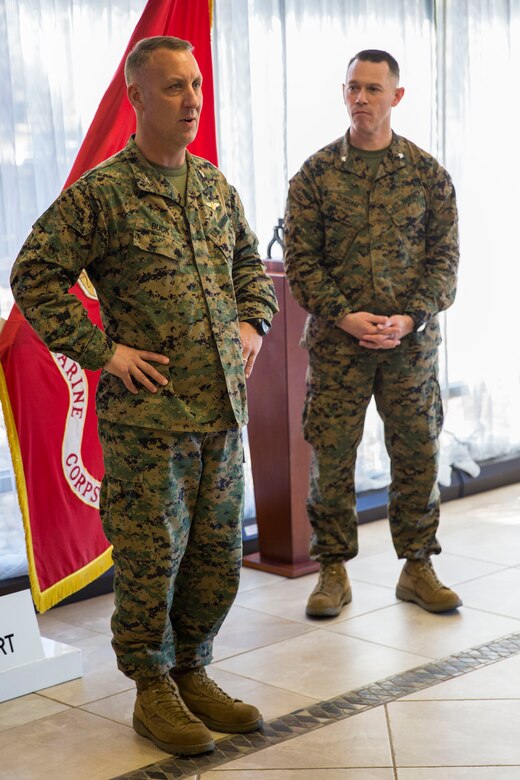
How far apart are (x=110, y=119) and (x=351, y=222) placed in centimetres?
82

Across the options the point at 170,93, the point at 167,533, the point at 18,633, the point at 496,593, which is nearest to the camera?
the point at 170,93

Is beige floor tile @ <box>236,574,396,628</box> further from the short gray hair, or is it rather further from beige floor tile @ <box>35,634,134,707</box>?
the short gray hair

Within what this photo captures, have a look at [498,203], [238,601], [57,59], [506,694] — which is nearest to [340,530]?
[238,601]

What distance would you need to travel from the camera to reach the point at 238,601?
402 cm

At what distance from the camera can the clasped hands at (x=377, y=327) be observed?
11.7 ft

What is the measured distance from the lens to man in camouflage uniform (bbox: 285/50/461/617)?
3.59 metres

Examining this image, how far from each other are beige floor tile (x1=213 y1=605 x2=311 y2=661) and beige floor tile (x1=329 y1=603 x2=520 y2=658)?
0.49 feet

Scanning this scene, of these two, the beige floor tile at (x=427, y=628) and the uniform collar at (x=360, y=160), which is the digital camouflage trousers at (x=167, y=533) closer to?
the beige floor tile at (x=427, y=628)

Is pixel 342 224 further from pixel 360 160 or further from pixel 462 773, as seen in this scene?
pixel 462 773

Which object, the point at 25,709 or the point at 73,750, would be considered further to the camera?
the point at 25,709

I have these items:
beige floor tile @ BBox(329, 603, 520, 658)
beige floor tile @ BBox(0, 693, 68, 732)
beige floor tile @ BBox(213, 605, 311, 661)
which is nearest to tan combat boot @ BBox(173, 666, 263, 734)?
beige floor tile @ BBox(0, 693, 68, 732)

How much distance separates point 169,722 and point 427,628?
113 cm

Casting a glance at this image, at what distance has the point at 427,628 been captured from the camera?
3641 millimetres

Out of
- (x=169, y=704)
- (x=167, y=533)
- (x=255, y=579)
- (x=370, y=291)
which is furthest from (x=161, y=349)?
(x=255, y=579)
